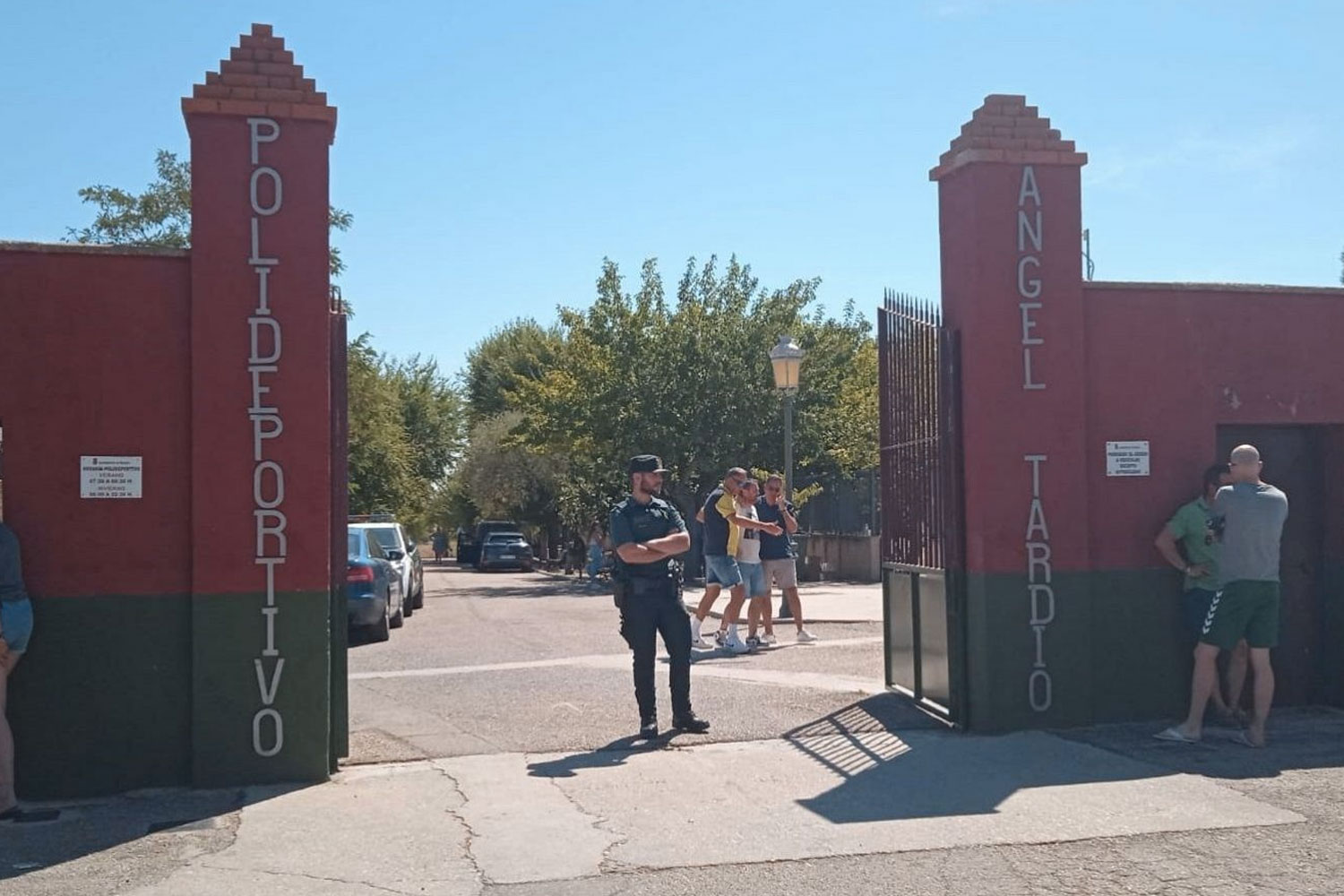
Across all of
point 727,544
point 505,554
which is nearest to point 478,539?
point 505,554

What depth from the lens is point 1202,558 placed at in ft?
30.5

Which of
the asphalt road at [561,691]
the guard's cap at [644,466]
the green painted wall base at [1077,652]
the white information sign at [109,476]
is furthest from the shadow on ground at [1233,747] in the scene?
the white information sign at [109,476]

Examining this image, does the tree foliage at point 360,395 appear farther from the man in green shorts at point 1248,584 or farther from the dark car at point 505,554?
the man in green shorts at point 1248,584

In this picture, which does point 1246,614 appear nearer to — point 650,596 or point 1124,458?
point 1124,458

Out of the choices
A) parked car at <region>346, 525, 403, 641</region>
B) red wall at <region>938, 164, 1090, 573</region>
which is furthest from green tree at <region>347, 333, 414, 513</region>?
red wall at <region>938, 164, 1090, 573</region>

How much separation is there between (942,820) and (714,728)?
2.65 metres

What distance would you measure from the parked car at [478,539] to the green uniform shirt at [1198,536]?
36.2m

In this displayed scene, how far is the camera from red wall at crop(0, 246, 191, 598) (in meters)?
7.86

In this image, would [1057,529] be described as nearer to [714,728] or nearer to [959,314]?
[959,314]

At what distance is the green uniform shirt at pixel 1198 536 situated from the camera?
363 inches

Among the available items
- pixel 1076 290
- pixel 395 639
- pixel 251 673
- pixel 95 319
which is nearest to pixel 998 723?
pixel 1076 290

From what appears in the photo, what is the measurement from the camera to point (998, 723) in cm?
920

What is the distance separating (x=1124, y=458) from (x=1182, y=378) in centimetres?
74

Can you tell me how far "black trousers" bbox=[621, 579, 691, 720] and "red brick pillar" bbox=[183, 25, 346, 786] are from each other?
208cm
